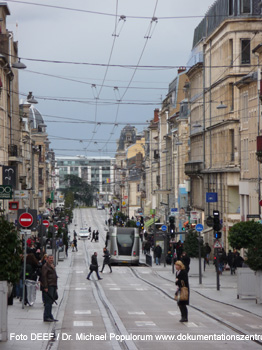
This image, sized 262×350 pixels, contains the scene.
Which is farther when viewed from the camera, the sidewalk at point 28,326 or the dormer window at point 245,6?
the dormer window at point 245,6

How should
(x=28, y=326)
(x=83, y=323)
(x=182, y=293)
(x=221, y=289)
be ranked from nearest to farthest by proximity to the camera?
(x=28, y=326)
(x=182, y=293)
(x=83, y=323)
(x=221, y=289)

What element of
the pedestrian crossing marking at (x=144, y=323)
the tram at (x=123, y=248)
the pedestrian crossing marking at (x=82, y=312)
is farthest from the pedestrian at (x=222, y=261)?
the pedestrian crossing marking at (x=144, y=323)

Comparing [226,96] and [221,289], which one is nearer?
[221,289]

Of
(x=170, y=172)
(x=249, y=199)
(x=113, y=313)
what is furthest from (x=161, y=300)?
(x=170, y=172)

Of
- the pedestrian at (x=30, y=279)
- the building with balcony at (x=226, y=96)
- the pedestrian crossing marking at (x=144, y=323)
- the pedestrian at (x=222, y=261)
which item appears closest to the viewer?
the pedestrian crossing marking at (x=144, y=323)

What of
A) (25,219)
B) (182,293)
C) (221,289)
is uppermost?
(25,219)

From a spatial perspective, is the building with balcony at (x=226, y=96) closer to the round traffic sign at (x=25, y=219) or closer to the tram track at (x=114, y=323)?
the tram track at (x=114, y=323)

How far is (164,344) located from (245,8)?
4481cm

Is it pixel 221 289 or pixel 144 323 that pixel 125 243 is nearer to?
pixel 221 289

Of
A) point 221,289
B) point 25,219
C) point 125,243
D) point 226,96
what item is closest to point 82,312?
point 25,219

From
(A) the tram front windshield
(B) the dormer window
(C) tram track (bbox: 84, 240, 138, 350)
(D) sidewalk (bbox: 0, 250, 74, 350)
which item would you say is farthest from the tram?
(D) sidewalk (bbox: 0, 250, 74, 350)

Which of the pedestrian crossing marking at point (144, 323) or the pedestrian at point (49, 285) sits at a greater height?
the pedestrian at point (49, 285)

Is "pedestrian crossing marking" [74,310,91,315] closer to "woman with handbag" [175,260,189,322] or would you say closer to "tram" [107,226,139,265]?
"woman with handbag" [175,260,189,322]

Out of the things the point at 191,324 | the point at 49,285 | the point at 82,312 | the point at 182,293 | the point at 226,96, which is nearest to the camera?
the point at 191,324
